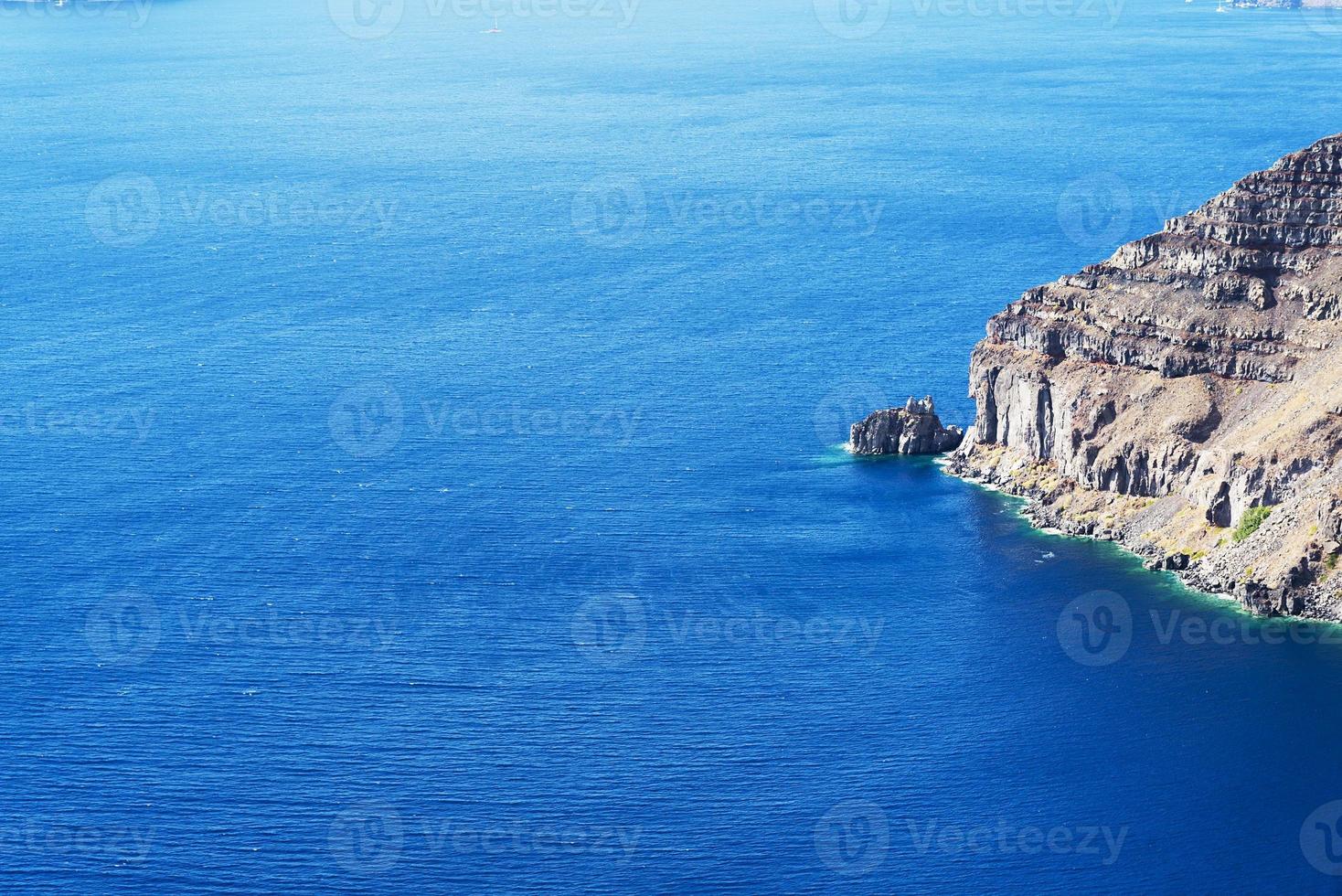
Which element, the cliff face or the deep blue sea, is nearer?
the deep blue sea

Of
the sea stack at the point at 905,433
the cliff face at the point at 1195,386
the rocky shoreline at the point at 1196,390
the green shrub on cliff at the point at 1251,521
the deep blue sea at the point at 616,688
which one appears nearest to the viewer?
the deep blue sea at the point at 616,688

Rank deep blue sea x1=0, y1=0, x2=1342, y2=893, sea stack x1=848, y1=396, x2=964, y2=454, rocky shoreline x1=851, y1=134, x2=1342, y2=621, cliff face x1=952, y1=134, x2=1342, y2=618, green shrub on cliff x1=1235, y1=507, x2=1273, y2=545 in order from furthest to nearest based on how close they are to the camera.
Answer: sea stack x1=848, y1=396, x2=964, y2=454, cliff face x1=952, y1=134, x2=1342, y2=618, rocky shoreline x1=851, y1=134, x2=1342, y2=621, green shrub on cliff x1=1235, y1=507, x2=1273, y2=545, deep blue sea x1=0, y1=0, x2=1342, y2=893

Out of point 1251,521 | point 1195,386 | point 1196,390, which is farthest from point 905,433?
point 1251,521

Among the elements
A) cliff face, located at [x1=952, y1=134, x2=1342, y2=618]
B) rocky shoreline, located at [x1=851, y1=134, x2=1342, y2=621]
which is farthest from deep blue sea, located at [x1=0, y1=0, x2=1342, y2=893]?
cliff face, located at [x1=952, y1=134, x2=1342, y2=618]

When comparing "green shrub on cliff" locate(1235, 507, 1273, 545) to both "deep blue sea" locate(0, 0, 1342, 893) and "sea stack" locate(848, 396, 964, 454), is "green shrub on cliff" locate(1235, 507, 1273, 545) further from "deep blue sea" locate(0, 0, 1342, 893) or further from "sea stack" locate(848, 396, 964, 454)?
"sea stack" locate(848, 396, 964, 454)

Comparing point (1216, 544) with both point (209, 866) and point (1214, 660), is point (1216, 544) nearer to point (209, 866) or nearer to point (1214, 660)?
point (1214, 660)

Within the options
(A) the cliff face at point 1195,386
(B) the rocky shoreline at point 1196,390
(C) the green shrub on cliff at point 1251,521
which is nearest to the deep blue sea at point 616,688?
(B) the rocky shoreline at point 1196,390

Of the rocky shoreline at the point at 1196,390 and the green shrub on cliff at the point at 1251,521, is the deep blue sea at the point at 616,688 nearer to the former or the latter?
the rocky shoreline at the point at 1196,390
